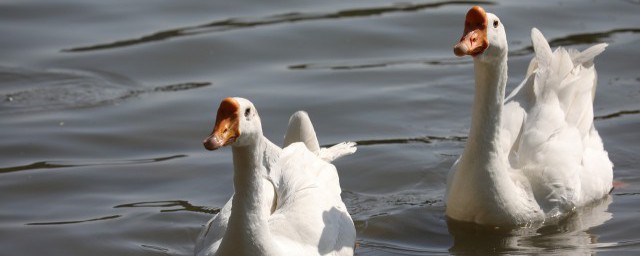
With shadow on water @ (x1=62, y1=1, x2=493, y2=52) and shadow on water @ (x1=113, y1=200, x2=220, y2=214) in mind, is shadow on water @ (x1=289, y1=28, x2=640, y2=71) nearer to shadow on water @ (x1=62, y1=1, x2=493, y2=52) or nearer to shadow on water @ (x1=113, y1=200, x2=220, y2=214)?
shadow on water @ (x1=62, y1=1, x2=493, y2=52)

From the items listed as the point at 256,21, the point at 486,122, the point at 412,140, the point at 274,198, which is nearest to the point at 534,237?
the point at 486,122

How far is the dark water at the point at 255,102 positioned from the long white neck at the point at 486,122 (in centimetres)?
55

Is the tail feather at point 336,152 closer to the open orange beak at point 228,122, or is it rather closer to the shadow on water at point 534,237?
the shadow on water at point 534,237

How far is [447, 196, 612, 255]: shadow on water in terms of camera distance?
780 cm

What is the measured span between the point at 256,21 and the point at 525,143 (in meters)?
5.42

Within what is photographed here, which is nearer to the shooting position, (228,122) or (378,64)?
(228,122)

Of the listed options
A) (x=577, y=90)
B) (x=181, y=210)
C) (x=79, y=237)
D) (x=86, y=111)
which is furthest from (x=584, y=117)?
(x=86, y=111)

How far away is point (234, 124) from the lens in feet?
19.9

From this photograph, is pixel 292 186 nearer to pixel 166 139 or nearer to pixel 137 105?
pixel 166 139

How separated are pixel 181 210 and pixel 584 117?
307cm

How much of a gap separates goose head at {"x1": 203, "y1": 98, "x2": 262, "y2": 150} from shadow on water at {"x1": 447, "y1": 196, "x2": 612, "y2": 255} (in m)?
2.25

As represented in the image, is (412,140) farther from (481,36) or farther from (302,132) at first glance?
(481,36)

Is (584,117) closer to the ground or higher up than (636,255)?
higher up

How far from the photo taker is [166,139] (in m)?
10.3
